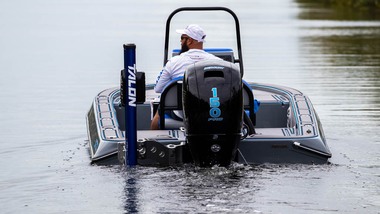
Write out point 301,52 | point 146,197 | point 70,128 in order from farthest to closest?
point 301,52, point 70,128, point 146,197

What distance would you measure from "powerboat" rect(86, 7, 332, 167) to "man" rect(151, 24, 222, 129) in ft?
0.91

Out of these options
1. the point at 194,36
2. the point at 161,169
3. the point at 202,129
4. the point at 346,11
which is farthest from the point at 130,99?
the point at 346,11

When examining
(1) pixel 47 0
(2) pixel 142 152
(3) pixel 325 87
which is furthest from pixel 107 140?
(1) pixel 47 0

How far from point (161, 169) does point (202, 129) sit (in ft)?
1.88

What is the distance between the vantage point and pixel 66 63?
26594mm

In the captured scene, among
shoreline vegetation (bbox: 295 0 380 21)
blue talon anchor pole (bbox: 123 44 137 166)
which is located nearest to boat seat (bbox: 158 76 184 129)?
blue talon anchor pole (bbox: 123 44 137 166)

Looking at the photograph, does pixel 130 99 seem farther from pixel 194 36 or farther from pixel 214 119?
pixel 194 36

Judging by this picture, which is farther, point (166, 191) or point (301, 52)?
point (301, 52)

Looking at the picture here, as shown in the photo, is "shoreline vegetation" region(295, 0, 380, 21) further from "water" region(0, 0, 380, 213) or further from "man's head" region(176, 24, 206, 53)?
"man's head" region(176, 24, 206, 53)

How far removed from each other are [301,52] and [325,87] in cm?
963

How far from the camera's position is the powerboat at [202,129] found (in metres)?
9.81

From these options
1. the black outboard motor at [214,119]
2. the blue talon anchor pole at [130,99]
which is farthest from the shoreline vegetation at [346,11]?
the black outboard motor at [214,119]

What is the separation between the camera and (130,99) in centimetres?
1023

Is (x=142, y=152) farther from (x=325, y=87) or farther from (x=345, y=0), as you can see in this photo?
(x=345, y=0)
